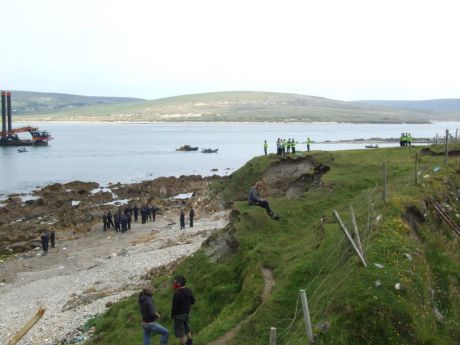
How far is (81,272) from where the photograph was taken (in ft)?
108

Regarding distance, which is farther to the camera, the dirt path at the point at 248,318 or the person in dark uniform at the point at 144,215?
the person in dark uniform at the point at 144,215

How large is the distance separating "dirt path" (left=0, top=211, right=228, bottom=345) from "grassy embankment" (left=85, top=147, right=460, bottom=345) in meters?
2.76

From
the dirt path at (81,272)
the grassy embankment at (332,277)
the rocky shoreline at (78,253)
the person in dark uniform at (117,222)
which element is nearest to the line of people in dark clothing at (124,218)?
the person in dark uniform at (117,222)

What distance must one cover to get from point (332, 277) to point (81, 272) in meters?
23.0

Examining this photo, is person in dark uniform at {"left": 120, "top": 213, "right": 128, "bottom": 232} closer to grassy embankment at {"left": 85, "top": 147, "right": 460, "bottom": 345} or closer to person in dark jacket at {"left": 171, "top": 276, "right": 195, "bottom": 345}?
grassy embankment at {"left": 85, "top": 147, "right": 460, "bottom": 345}

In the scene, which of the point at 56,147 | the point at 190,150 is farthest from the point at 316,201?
the point at 56,147

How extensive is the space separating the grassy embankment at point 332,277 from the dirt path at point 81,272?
2764mm

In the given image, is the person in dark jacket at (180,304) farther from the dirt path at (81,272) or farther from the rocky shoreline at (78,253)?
the dirt path at (81,272)

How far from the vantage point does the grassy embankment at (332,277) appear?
39.2 ft

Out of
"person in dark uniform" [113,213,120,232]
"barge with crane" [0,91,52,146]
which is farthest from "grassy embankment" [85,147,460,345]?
"barge with crane" [0,91,52,146]

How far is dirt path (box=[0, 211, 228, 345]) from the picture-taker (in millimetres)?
24062

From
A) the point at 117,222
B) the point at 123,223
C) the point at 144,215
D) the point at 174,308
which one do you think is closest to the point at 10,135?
the point at 144,215

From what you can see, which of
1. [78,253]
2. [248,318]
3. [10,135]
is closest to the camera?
[248,318]

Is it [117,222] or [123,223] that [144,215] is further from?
[123,223]
